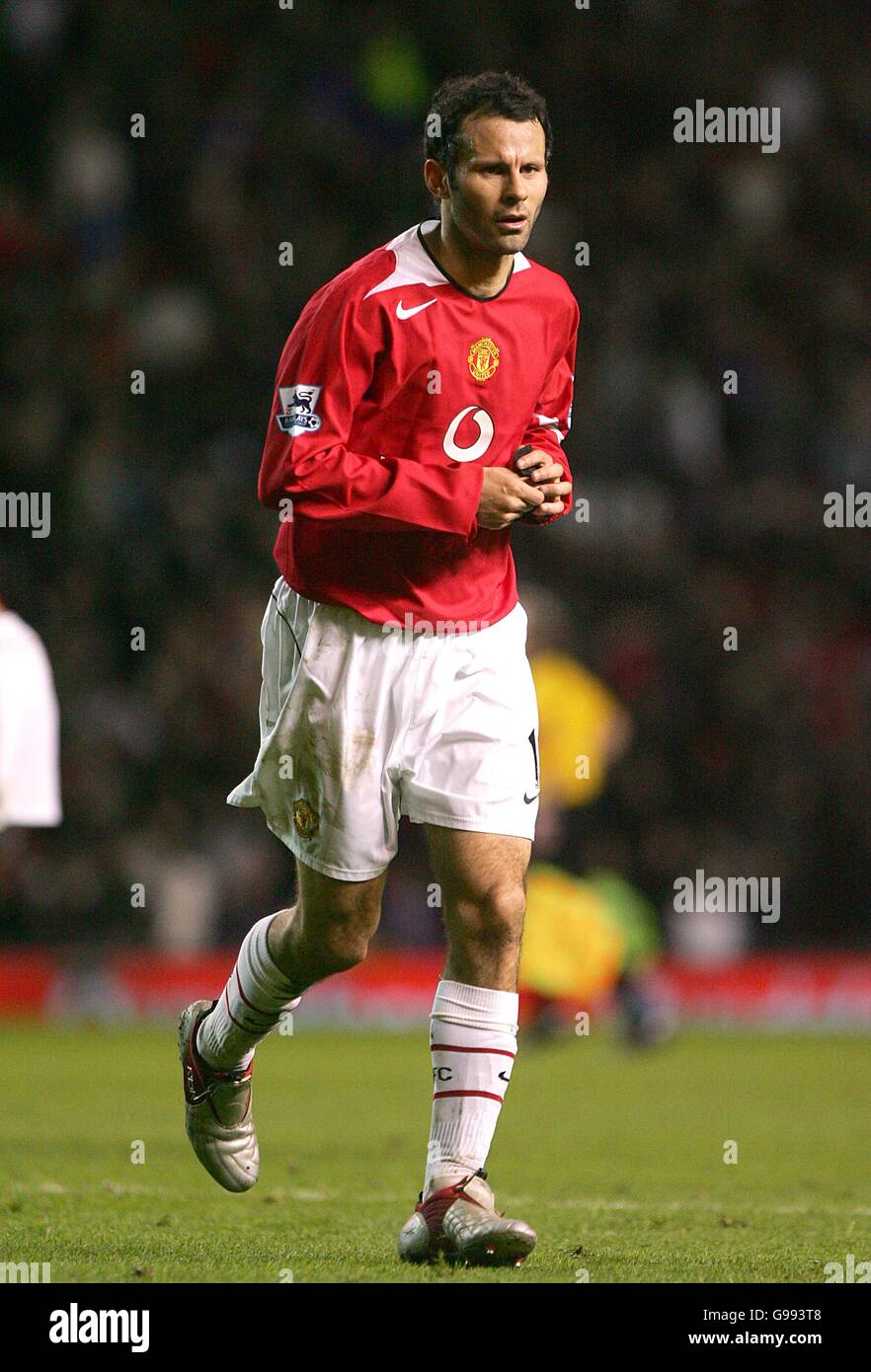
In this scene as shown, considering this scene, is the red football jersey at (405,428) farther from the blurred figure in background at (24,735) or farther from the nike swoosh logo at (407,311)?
the blurred figure in background at (24,735)

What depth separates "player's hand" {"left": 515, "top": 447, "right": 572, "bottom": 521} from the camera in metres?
4.62

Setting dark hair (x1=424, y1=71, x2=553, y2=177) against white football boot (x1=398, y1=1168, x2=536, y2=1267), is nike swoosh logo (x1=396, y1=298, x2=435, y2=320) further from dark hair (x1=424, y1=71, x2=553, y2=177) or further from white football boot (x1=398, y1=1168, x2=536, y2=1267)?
white football boot (x1=398, y1=1168, x2=536, y2=1267)

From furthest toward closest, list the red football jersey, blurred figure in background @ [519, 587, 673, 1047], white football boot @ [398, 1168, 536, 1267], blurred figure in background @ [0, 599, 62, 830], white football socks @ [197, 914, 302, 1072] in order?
1. blurred figure in background @ [519, 587, 673, 1047]
2. blurred figure in background @ [0, 599, 62, 830]
3. white football socks @ [197, 914, 302, 1072]
4. the red football jersey
5. white football boot @ [398, 1168, 536, 1267]

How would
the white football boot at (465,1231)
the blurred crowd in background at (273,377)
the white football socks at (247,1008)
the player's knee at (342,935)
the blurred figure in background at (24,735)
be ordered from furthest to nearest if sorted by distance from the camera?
1. the blurred crowd in background at (273,377)
2. the blurred figure in background at (24,735)
3. the white football socks at (247,1008)
4. the player's knee at (342,935)
5. the white football boot at (465,1231)

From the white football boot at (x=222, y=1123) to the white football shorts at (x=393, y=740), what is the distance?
2.35 feet

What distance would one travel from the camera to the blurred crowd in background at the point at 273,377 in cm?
1291

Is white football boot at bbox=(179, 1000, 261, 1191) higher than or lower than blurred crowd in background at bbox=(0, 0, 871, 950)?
lower

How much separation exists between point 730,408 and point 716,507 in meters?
0.79

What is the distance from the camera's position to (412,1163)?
6.76m

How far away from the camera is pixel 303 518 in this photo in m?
4.65

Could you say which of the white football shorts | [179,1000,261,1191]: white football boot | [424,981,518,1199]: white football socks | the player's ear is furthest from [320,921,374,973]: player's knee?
the player's ear

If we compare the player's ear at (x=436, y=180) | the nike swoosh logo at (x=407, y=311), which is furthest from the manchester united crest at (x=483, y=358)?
the player's ear at (x=436, y=180)

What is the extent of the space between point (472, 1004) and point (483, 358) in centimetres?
139
